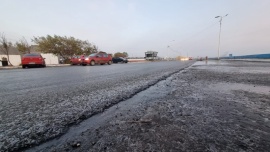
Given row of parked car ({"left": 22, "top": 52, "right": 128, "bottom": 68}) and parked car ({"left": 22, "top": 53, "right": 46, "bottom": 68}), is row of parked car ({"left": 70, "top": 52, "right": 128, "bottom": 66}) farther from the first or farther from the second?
parked car ({"left": 22, "top": 53, "right": 46, "bottom": 68})

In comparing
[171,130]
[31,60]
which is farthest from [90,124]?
[31,60]

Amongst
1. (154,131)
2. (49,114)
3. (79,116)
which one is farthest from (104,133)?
(49,114)

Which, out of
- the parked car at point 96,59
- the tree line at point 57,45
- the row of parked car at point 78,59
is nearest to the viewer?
the row of parked car at point 78,59

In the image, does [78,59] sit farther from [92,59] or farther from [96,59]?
[96,59]

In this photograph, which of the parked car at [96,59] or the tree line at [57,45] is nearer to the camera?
the parked car at [96,59]

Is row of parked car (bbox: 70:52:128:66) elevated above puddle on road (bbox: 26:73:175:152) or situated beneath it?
elevated above

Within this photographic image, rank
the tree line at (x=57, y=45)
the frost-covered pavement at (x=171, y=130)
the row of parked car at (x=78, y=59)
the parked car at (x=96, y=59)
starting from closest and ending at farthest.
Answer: the frost-covered pavement at (x=171, y=130) < the row of parked car at (x=78, y=59) < the parked car at (x=96, y=59) < the tree line at (x=57, y=45)

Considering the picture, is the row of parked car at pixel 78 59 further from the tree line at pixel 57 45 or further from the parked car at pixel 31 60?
the tree line at pixel 57 45

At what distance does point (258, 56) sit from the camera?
39469mm

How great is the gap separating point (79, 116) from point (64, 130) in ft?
1.41

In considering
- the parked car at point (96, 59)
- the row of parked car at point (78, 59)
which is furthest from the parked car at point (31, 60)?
the parked car at point (96, 59)

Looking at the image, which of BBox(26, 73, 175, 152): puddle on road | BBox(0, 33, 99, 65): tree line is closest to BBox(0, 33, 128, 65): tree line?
BBox(0, 33, 99, 65): tree line

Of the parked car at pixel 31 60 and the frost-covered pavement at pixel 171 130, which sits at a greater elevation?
the parked car at pixel 31 60

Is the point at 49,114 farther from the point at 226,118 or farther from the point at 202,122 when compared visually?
the point at 226,118
